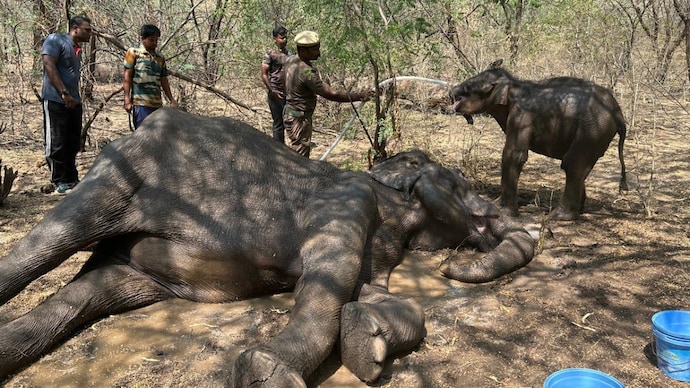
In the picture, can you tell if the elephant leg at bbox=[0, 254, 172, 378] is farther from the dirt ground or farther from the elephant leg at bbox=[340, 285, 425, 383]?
the elephant leg at bbox=[340, 285, 425, 383]

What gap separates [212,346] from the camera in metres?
2.89

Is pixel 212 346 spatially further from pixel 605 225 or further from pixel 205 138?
pixel 605 225

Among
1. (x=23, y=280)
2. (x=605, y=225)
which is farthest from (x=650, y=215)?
(x=23, y=280)

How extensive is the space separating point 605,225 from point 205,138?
352cm

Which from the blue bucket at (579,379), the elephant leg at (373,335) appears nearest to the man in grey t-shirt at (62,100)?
the elephant leg at (373,335)

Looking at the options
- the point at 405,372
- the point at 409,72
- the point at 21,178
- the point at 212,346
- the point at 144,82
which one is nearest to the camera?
the point at 405,372

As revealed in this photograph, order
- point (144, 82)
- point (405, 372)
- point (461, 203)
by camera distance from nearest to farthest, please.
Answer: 1. point (405, 372)
2. point (461, 203)
3. point (144, 82)

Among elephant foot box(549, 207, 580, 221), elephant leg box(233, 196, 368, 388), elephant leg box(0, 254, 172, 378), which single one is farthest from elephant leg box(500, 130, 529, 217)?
Result: elephant leg box(0, 254, 172, 378)

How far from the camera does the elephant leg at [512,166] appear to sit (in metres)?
5.09

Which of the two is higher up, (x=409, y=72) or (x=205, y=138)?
(x=409, y=72)

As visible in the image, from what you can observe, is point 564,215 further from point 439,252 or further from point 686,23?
point 686,23

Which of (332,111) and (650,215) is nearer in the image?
(650,215)

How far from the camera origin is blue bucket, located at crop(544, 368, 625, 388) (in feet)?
7.86

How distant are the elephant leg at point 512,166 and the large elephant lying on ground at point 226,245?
135cm
